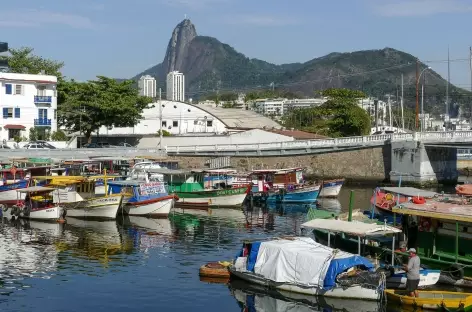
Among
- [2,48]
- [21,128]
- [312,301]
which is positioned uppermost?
[2,48]

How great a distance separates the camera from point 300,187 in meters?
64.4

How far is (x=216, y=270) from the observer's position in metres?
32.9

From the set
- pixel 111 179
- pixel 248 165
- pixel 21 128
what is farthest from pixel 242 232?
pixel 21 128

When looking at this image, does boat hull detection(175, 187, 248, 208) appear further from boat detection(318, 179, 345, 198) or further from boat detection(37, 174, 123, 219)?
boat detection(318, 179, 345, 198)

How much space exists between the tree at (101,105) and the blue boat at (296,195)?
2841cm

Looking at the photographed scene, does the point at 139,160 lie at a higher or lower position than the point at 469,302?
higher

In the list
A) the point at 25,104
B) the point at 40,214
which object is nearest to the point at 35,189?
the point at 40,214

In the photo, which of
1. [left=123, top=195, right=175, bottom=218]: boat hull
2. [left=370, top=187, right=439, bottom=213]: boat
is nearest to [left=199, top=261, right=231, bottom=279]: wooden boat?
[left=370, top=187, right=439, bottom=213]: boat

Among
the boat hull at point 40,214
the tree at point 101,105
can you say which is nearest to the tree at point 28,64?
the tree at point 101,105

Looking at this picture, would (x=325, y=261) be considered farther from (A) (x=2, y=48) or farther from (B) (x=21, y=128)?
(A) (x=2, y=48)

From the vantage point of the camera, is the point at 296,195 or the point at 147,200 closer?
the point at 147,200

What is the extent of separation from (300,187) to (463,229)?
33.4 m

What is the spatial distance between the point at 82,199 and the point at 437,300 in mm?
32320

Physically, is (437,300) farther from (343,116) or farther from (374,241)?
(343,116)
